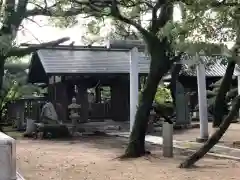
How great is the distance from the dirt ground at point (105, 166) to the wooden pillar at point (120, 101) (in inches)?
371

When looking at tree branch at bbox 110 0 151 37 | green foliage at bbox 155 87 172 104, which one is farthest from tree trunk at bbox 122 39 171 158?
green foliage at bbox 155 87 172 104

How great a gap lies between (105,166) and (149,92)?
263 centimetres

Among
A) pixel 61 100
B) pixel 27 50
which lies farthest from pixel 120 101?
pixel 27 50

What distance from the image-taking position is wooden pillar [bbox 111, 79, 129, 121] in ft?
77.1

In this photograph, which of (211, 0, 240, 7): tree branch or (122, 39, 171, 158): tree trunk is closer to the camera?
(211, 0, 240, 7): tree branch

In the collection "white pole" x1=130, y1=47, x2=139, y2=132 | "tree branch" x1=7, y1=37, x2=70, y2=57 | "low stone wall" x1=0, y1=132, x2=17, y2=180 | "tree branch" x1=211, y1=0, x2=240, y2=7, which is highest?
"tree branch" x1=211, y1=0, x2=240, y2=7

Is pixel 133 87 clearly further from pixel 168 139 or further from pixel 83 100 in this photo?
pixel 83 100

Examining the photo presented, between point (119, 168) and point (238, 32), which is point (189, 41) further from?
point (119, 168)

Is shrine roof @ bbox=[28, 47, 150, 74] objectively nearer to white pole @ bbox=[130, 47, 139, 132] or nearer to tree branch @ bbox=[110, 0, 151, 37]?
white pole @ bbox=[130, 47, 139, 132]

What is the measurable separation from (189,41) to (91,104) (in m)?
16.5

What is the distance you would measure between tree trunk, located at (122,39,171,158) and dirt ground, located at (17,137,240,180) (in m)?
0.44

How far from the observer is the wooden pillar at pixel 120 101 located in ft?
77.1

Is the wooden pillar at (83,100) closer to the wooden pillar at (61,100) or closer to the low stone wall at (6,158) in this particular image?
the wooden pillar at (61,100)

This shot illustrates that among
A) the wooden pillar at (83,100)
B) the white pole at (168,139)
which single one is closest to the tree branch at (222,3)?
the white pole at (168,139)
